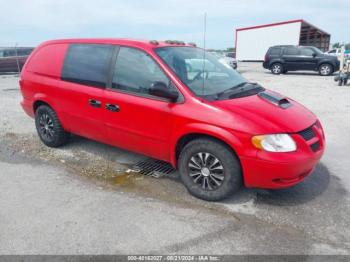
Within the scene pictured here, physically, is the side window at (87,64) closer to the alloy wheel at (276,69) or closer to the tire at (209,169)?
the tire at (209,169)

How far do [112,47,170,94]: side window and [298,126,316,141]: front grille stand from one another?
5.18 ft

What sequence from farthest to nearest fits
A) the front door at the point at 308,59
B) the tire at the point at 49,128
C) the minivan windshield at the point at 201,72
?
the front door at the point at 308,59
the tire at the point at 49,128
the minivan windshield at the point at 201,72

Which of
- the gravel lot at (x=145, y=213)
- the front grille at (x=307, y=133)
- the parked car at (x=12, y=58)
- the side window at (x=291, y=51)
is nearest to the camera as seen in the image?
the gravel lot at (x=145, y=213)

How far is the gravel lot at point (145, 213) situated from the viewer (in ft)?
8.98

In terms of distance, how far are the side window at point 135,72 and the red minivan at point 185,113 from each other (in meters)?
0.01

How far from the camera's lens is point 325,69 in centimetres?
1777

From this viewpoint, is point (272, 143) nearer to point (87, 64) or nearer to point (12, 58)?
point (87, 64)

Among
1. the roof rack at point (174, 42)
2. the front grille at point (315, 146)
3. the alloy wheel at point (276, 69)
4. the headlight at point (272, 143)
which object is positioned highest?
the roof rack at point (174, 42)

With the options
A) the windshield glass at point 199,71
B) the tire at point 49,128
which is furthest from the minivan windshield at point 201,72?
the tire at point 49,128

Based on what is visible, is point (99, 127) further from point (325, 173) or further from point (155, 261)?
point (325, 173)

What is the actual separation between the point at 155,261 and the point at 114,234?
1.78 ft

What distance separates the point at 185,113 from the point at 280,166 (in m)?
1.13

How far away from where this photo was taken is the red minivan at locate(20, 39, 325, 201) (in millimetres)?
3074

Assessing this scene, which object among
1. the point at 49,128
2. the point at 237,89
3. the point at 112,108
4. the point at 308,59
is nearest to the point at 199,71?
the point at 237,89
